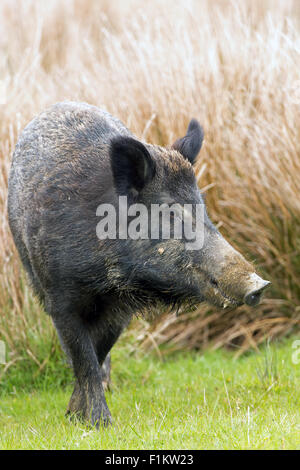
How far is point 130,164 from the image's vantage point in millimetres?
4469

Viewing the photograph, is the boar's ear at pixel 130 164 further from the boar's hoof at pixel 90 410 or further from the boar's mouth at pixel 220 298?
the boar's hoof at pixel 90 410

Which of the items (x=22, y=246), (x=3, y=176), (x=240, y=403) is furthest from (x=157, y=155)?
(x=3, y=176)

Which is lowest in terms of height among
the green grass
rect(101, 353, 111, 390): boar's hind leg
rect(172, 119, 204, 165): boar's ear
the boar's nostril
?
the green grass

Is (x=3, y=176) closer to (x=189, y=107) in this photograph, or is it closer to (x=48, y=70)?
(x=189, y=107)

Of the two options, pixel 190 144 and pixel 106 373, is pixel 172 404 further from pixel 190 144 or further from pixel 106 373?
pixel 190 144

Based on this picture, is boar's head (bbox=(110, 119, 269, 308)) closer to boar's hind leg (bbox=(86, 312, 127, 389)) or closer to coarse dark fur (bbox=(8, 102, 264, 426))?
coarse dark fur (bbox=(8, 102, 264, 426))

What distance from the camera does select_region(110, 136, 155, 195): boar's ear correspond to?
172 inches

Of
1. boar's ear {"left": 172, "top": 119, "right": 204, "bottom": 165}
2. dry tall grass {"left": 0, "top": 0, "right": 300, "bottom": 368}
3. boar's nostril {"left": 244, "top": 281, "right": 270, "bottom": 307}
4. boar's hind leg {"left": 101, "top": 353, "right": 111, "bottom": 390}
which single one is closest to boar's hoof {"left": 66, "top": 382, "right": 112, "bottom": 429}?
boar's hind leg {"left": 101, "top": 353, "right": 111, "bottom": 390}

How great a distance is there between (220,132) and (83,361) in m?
3.42

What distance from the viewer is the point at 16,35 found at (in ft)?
40.7

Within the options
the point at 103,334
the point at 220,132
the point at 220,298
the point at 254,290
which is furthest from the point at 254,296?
the point at 220,132

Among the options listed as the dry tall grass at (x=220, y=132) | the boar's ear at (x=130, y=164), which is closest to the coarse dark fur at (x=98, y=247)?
the boar's ear at (x=130, y=164)

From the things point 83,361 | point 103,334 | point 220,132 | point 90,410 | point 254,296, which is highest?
point 220,132

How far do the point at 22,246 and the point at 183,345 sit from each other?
7.77 feet
